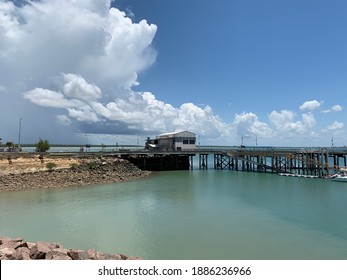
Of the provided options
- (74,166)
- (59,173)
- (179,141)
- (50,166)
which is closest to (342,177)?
(179,141)

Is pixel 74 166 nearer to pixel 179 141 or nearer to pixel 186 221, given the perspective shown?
pixel 179 141

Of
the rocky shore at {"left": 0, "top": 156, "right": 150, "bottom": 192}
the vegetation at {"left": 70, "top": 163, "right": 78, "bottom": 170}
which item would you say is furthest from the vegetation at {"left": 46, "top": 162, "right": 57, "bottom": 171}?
the vegetation at {"left": 70, "top": 163, "right": 78, "bottom": 170}

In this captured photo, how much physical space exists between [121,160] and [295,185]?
32054 mm

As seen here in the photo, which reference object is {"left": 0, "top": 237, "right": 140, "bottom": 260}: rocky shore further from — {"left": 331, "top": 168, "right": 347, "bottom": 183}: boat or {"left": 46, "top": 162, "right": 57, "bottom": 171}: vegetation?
{"left": 331, "top": 168, "right": 347, "bottom": 183}: boat

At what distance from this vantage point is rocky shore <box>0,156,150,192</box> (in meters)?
38.5

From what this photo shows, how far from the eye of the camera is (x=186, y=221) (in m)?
21.9

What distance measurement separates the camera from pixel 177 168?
63.7 meters

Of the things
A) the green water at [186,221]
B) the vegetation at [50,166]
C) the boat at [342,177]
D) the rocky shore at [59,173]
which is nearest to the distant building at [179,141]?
the rocky shore at [59,173]

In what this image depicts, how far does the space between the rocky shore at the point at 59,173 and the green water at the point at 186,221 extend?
4.07 metres

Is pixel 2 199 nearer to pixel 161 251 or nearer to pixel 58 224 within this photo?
pixel 58 224

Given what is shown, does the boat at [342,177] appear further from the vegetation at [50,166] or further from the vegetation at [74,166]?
the vegetation at [50,166]

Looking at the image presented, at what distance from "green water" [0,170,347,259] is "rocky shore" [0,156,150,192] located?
13.3 feet

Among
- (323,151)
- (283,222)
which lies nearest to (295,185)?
(323,151)

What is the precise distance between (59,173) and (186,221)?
28.5 metres
